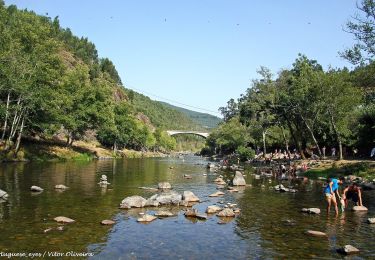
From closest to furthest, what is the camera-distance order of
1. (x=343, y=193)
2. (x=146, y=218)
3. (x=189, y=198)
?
(x=146, y=218) < (x=343, y=193) < (x=189, y=198)

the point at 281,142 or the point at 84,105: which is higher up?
the point at 84,105

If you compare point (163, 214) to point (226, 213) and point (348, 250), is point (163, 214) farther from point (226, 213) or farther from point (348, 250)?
point (348, 250)

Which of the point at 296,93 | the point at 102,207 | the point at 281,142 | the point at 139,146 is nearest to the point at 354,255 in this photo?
the point at 102,207

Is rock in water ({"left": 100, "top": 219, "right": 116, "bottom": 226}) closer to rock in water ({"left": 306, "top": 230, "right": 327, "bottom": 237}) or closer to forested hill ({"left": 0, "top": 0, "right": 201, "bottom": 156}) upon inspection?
rock in water ({"left": 306, "top": 230, "right": 327, "bottom": 237})

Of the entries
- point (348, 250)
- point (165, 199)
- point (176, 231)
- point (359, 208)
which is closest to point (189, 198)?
point (165, 199)

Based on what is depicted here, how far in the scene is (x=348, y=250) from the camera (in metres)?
17.0

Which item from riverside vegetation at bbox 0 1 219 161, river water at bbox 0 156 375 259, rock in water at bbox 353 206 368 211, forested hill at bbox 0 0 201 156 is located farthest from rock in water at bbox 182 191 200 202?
riverside vegetation at bbox 0 1 219 161

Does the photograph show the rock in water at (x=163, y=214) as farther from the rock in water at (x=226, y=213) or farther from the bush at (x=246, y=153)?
the bush at (x=246, y=153)

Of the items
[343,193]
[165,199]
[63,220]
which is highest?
[343,193]

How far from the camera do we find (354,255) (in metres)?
16.8

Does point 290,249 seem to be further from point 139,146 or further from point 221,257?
point 139,146

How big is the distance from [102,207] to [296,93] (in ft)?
157

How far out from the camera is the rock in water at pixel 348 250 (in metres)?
17.0

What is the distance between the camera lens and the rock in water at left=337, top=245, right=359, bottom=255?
16983 mm
